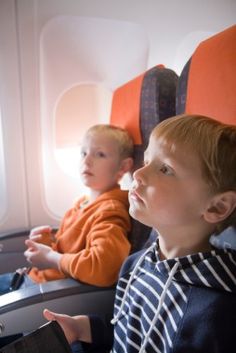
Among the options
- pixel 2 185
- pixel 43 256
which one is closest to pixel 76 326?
pixel 43 256

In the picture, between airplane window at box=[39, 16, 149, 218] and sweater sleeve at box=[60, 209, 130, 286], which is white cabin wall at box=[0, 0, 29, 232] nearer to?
airplane window at box=[39, 16, 149, 218]

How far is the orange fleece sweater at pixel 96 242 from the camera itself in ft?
3.57

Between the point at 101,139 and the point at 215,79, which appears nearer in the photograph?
the point at 215,79

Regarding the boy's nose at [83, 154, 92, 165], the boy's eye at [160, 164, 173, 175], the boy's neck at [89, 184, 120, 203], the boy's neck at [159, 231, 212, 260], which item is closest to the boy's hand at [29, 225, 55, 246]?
the boy's neck at [89, 184, 120, 203]

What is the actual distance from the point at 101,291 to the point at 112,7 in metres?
1.45

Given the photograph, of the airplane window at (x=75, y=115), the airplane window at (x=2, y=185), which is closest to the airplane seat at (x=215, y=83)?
the airplane window at (x=75, y=115)

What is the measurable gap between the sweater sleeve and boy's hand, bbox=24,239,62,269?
0.28 feet

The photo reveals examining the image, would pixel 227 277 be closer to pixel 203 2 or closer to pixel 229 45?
pixel 229 45

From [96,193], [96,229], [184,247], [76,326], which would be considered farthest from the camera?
[96,193]

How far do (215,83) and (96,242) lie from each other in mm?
689

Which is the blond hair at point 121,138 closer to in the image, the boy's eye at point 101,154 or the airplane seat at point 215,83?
the boy's eye at point 101,154

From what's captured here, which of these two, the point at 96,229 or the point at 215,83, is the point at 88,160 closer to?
the point at 96,229

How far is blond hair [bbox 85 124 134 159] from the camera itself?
4.42 ft

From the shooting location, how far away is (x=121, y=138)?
4.41 ft
